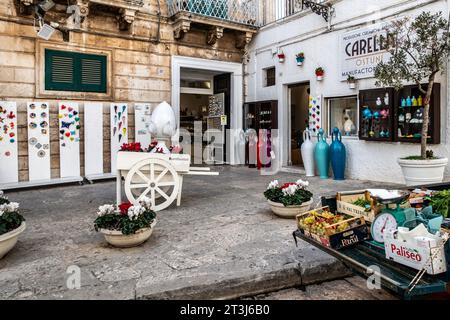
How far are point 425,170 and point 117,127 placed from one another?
6.35 metres

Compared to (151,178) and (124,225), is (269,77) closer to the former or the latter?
(151,178)

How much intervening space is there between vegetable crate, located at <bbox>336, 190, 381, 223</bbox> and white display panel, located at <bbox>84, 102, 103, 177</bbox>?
21.0ft

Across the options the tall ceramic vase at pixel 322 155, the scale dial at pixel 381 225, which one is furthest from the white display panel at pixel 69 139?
the scale dial at pixel 381 225

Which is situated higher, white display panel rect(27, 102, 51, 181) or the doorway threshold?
white display panel rect(27, 102, 51, 181)

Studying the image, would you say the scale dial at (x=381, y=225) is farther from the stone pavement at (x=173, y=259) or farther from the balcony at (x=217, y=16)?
the balcony at (x=217, y=16)

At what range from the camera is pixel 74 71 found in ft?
25.8

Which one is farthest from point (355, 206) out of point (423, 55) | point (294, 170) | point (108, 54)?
point (108, 54)

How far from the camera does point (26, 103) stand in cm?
731

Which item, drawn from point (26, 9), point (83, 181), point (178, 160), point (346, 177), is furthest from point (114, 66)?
point (346, 177)

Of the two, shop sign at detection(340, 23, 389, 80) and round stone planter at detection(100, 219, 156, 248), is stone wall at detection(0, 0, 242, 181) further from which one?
round stone planter at detection(100, 219, 156, 248)

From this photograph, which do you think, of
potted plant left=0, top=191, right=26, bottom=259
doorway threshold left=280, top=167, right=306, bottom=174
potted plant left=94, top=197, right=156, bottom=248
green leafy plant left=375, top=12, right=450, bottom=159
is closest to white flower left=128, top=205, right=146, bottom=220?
potted plant left=94, top=197, right=156, bottom=248

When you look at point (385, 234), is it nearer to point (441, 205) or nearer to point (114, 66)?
point (441, 205)

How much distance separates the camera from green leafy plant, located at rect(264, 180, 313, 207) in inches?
172

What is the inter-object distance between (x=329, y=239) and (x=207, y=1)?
8423 millimetres
